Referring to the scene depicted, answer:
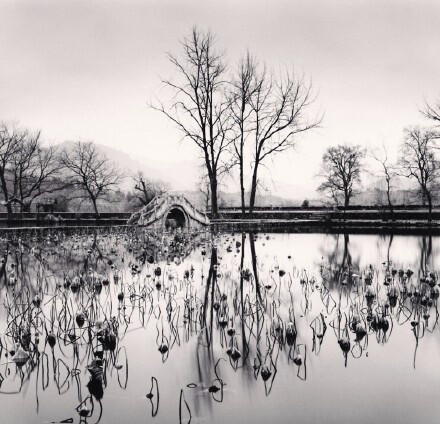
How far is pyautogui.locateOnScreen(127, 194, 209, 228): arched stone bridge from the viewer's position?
3100 centimetres

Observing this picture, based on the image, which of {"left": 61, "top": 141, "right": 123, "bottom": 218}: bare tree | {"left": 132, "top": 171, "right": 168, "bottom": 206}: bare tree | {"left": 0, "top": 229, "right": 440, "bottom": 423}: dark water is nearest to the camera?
{"left": 0, "top": 229, "right": 440, "bottom": 423}: dark water

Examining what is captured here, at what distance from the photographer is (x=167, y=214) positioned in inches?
1270

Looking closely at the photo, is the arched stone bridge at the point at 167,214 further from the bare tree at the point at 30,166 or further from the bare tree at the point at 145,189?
the bare tree at the point at 145,189

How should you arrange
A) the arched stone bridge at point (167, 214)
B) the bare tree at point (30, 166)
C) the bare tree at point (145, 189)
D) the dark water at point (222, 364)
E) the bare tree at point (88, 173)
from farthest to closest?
the bare tree at point (88, 173), the bare tree at point (145, 189), the bare tree at point (30, 166), the arched stone bridge at point (167, 214), the dark water at point (222, 364)

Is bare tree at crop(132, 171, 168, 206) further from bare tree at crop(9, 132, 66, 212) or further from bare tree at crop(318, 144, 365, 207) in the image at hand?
bare tree at crop(318, 144, 365, 207)

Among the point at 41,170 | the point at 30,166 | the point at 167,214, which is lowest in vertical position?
the point at 167,214

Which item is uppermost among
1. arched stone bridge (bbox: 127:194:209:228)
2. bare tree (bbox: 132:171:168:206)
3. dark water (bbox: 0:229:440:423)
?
bare tree (bbox: 132:171:168:206)

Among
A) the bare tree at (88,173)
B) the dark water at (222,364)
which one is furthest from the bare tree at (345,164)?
the dark water at (222,364)

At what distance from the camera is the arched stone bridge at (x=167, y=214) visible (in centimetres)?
3100

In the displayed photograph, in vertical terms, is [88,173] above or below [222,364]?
above

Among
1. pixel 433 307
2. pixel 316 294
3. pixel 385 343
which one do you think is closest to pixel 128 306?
pixel 316 294

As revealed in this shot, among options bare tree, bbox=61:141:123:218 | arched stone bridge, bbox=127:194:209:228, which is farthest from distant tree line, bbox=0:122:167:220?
arched stone bridge, bbox=127:194:209:228

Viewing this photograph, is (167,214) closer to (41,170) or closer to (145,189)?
(41,170)

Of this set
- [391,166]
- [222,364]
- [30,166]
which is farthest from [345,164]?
[222,364]
